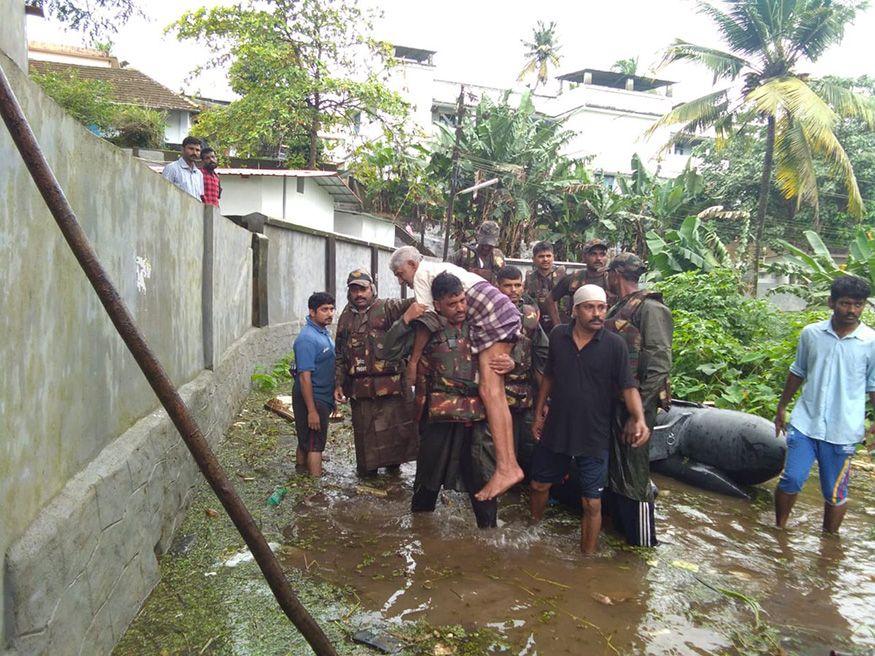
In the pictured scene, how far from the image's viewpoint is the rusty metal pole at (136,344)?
1.73m

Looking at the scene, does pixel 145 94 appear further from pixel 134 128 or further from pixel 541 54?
pixel 541 54

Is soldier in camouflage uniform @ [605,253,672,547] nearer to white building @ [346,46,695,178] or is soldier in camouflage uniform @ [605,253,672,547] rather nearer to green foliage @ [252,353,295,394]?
green foliage @ [252,353,295,394]

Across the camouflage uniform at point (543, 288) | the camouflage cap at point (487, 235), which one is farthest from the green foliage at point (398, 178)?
the camouflage uniform at point (543, 288)

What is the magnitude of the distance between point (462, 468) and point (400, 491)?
50.0 inches

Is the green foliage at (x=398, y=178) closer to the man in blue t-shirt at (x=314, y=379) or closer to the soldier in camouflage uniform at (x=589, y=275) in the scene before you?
the soldier in camouflage uniform at (x=589, y=275)

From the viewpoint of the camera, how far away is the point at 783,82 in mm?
18375

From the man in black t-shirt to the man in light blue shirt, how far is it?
1346 mm

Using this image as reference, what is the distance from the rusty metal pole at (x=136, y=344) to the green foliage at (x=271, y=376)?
21.2ft

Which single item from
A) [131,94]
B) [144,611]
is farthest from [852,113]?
[131,94]

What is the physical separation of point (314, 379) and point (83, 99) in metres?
19.4

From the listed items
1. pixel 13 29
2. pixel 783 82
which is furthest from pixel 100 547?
pixel 783 82

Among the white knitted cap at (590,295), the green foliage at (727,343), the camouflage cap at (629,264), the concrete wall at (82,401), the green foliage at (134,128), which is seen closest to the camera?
the concrete wall at (82,401)

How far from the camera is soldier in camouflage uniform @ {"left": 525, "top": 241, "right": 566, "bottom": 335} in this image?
7098 mm

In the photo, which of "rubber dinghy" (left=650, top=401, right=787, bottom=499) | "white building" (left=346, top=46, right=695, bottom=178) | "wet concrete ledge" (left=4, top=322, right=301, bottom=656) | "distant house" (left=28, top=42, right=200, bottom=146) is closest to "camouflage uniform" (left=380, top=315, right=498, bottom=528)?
"wet concrete ledge" (left=4, top=322, right=301, bottom=656)
